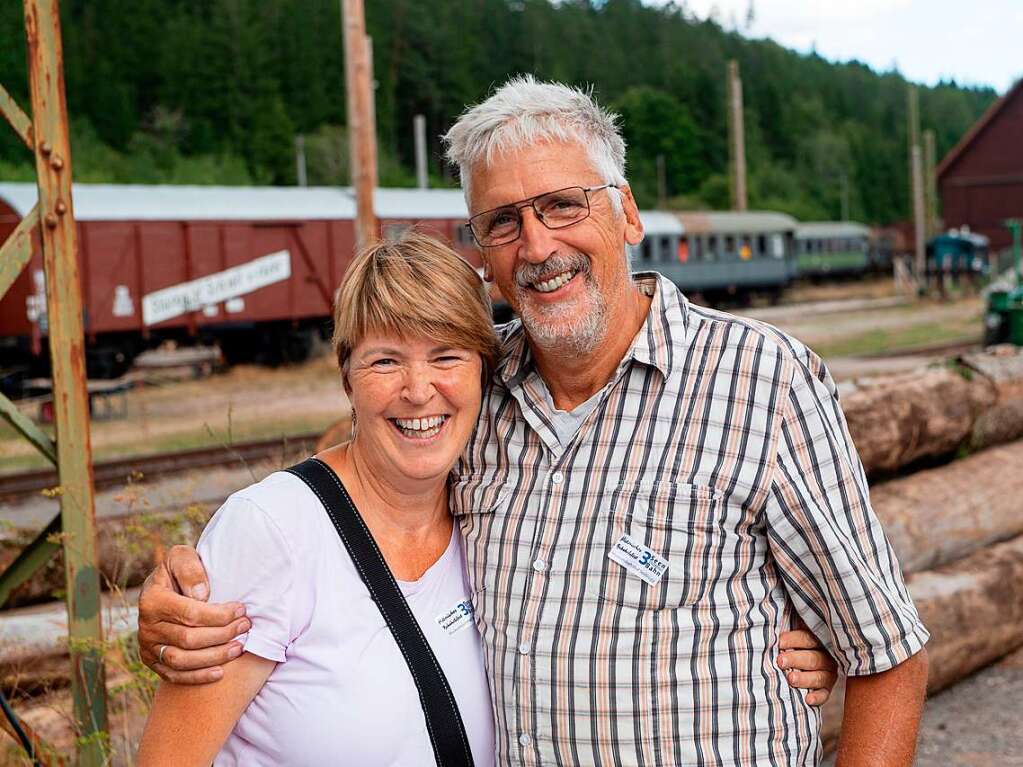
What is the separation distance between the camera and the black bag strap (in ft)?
7.76

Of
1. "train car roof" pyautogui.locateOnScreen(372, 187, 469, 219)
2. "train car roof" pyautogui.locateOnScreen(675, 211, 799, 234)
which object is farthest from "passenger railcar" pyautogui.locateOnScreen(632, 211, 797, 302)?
"train car roof" pyautogui.locateOnScreen(372, 187, 469, 219)

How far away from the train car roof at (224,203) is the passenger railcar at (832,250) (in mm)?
23538

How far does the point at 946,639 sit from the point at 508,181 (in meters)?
4.41

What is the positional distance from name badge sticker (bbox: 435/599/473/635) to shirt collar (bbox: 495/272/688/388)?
56 cm

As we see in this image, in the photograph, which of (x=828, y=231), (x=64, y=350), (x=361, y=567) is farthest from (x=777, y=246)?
(x=361, y=567)

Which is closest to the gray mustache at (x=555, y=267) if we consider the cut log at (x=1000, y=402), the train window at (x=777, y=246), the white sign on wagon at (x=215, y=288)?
the cut log at (x=1000, y=402)

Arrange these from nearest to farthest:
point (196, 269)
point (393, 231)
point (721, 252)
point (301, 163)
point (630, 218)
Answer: point (393, 231) → point (630, 218) → point (196, 269) → point (721, 252) → point (301, 163)

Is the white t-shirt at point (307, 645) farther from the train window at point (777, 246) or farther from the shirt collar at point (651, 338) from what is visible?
the train window at point (777, 246)

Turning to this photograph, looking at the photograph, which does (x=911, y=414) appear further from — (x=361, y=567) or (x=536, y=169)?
(x=361, y=567)

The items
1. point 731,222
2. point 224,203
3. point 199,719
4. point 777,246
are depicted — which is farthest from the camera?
point 777,246

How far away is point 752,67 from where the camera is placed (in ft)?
420

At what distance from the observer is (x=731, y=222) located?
36.3 m

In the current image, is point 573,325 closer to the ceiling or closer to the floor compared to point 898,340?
closer to the ceiling

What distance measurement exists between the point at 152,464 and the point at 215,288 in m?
10.1
